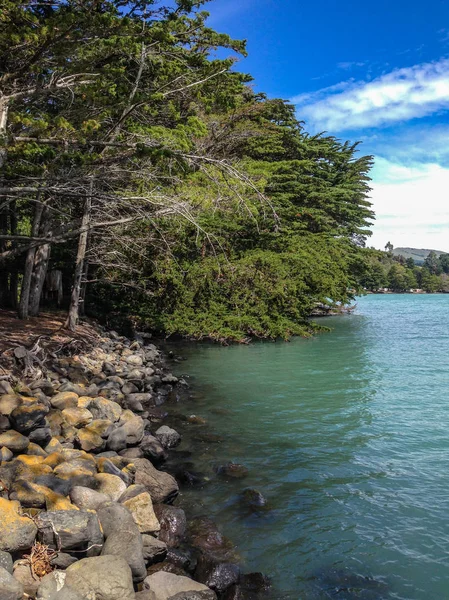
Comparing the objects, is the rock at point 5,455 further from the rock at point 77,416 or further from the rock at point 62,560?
the rock at point 62,560

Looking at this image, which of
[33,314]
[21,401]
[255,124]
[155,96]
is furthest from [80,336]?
[255,124]

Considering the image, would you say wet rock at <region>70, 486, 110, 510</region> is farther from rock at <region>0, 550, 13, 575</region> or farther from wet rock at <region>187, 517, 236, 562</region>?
rock at <region>0, 550, 13, 575</region>

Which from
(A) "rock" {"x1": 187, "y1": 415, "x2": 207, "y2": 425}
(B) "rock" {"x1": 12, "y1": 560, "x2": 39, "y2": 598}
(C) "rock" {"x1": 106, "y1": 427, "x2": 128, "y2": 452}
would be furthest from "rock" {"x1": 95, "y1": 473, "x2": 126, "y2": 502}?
(A) "rock" {"x1": 187, "y1": 415, "x2": 207, "y2": 425}

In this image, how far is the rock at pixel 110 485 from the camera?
5633 millimetres

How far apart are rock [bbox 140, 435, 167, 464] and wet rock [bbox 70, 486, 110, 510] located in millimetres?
2059

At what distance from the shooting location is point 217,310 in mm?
21344

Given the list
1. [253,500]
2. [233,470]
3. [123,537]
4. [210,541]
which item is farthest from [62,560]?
[233,470]

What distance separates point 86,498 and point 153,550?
973 mm

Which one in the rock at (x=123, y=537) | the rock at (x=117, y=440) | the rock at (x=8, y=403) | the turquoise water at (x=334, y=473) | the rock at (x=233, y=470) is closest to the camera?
the rock at (x=123, y=537)

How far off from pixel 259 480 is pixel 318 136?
3193 centimetres

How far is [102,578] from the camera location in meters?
3.98

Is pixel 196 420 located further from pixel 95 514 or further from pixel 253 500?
pixel 95 514

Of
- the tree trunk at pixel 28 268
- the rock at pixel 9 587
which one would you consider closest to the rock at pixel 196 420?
the rock at pixel 9 587

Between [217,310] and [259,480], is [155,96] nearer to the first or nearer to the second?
[259,480]
